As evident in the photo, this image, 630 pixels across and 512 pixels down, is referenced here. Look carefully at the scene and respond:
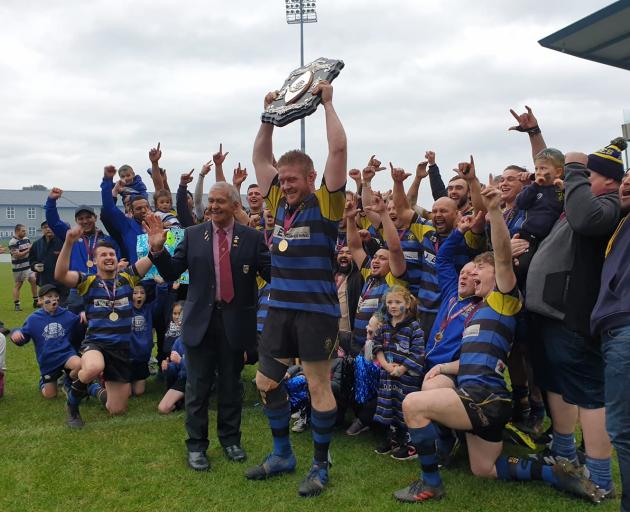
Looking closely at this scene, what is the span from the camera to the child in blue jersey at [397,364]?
15.1 feet

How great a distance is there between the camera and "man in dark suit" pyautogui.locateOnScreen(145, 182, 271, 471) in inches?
177

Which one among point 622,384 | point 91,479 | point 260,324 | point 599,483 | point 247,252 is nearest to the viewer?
point 622,384

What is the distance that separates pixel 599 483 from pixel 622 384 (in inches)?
48.2

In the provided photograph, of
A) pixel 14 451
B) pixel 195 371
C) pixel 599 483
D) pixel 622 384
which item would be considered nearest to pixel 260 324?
pixel 195 371

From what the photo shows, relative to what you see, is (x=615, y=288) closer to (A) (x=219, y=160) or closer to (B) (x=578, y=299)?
(B) (x=578, y=299)

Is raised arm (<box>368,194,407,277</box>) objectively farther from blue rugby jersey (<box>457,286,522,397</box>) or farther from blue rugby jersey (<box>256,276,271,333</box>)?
blue rugby jersey (<box>256,276,271,333</box>)

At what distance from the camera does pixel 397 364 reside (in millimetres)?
4691

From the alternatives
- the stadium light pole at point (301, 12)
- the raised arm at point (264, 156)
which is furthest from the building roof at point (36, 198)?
the raised arm at point (264, 156)

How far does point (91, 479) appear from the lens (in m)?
4.17

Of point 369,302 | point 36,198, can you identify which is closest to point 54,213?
point 369,302

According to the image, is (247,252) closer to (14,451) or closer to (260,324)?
(260,324)

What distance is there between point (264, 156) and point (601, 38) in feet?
41.1

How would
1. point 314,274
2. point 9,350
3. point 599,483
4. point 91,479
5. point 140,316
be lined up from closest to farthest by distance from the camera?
point 599,483 → point 314,274 → point 91,479 → point 140,316 → point 9,350

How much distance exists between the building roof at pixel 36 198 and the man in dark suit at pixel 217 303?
82677mm
